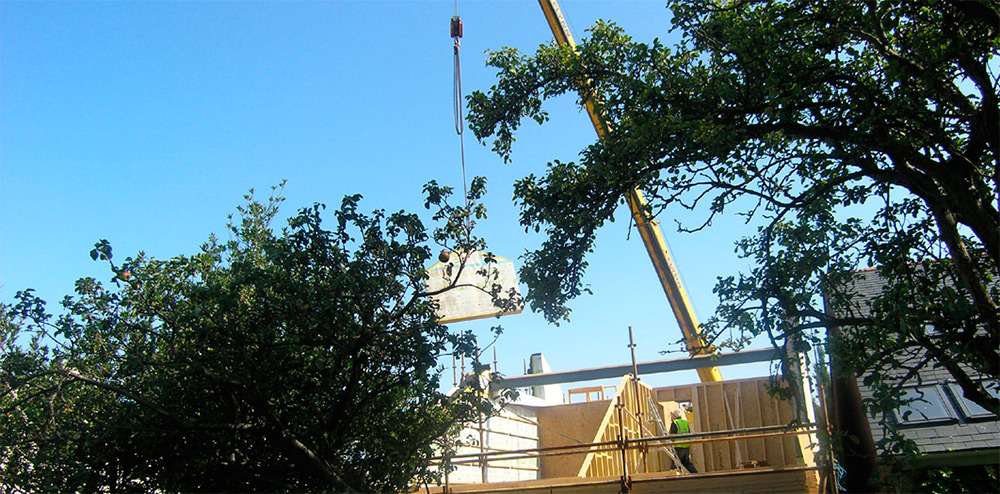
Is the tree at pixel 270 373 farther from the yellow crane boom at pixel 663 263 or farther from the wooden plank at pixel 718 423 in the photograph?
the yellow crane boom at pixel 663 263

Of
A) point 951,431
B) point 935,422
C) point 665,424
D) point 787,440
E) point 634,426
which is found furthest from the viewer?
point 665,424

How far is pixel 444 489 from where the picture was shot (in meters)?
11.9

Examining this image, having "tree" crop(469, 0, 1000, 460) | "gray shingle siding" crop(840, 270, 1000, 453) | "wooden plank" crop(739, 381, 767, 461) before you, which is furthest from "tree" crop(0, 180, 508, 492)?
"wooden plank" crop(739, 381, 767, 461)

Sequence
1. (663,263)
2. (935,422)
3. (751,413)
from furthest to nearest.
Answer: (663,263) < (751,413) < (935,422)

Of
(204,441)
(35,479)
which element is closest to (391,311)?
(204,441)

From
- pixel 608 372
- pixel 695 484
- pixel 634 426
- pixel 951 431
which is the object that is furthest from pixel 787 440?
pixel 951 431

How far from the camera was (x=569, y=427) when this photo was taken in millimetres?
18781

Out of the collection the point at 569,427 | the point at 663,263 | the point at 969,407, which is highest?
the point at 663,263

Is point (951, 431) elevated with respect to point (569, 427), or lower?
lower

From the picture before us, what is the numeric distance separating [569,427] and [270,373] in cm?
1247

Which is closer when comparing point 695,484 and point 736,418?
point 695,484

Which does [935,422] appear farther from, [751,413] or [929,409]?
[751,413]

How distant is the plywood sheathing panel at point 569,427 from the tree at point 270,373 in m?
10.4

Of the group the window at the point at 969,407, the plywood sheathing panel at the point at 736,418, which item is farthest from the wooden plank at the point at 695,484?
the plywood sheathing panel at the point at 736,418
